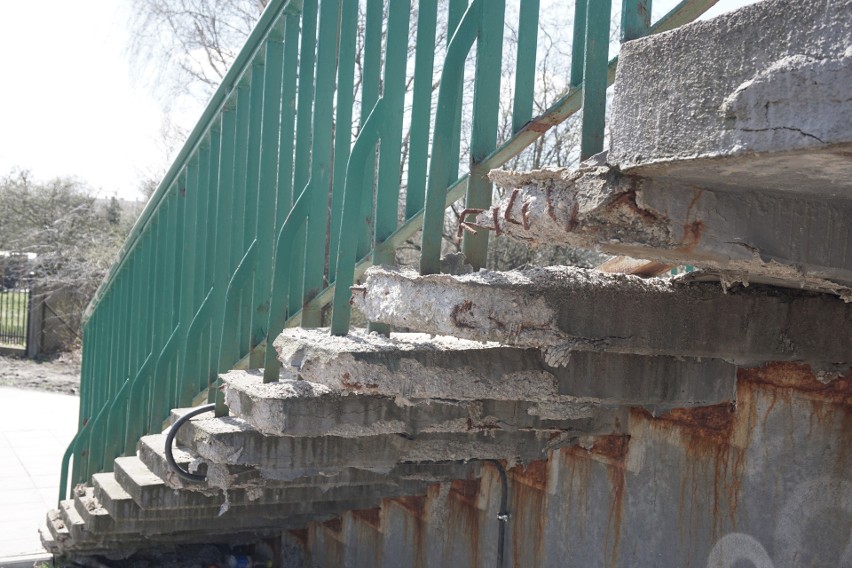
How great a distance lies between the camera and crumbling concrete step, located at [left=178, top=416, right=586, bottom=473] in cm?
316

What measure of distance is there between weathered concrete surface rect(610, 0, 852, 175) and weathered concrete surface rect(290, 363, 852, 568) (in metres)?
1.52

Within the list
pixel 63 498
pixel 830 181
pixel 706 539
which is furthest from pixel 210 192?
pixel 63 498

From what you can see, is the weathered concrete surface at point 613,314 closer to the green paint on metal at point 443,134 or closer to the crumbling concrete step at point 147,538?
the green paint on metal at point 443,134

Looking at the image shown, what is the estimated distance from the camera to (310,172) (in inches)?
116

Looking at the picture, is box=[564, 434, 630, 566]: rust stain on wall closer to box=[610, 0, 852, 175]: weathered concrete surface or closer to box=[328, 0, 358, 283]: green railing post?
box=[328, 0, 358, 283]: green railing post

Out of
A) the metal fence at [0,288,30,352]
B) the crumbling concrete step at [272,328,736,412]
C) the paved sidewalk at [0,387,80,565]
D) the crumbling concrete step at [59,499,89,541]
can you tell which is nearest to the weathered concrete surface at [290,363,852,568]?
the crumbling concrete step at [272,328,736,412]

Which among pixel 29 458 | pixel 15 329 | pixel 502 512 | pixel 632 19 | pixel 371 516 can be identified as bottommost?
pixel 29 458

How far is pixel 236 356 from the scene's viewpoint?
138 inches

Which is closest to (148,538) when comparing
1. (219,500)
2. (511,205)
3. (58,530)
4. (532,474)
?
(58,530)

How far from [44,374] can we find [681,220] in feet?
54.3

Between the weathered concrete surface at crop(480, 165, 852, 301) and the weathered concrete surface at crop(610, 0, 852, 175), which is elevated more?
the weathered concrete surface at crop(610, 0, 852, 175)

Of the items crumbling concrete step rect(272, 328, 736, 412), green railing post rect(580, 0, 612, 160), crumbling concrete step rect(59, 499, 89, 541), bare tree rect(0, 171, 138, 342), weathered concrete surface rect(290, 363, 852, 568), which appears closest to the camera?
green railing post rect(580, 0, 612, 160)

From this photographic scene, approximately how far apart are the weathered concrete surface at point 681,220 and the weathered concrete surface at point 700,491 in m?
1.15

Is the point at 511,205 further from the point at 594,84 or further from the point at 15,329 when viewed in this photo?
the point at 15,329
